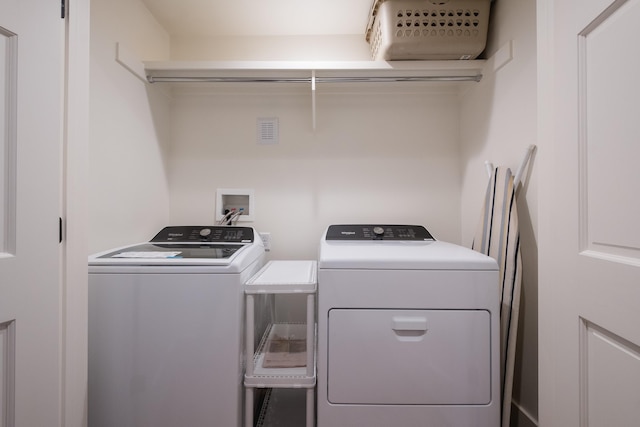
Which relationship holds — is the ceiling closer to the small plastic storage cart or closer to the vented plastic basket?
the vented plastic basket

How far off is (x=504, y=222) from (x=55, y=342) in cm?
185

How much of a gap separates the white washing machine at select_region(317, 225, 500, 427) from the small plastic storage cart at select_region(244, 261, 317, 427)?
0.27 feet

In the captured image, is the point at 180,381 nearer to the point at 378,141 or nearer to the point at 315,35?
the point at 378,141

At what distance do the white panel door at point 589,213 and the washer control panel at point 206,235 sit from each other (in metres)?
1.42

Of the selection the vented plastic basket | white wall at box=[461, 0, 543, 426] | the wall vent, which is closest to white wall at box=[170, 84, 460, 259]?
the wall vent

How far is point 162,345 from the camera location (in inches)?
43.2

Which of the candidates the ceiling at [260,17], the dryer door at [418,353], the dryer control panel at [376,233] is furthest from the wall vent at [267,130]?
the dryer door at [418,353]

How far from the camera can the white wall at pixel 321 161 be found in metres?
1.98

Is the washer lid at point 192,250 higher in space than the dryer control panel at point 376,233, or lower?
lower

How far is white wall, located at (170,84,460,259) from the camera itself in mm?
1984

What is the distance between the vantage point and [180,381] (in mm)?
1103

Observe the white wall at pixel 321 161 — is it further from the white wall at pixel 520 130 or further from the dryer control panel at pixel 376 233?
the white wall at pixel 520 130

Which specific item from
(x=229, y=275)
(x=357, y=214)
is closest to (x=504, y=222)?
(x=357, y=214)

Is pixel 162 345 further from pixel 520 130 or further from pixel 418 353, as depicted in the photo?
pixel 520 130
